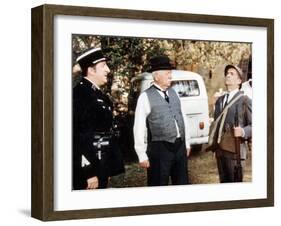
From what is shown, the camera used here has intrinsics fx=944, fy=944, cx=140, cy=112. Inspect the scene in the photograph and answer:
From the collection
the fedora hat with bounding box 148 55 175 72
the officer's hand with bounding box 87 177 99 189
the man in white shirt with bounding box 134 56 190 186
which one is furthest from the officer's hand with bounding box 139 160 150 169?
the fedora hat with bounding box 148 55 175 72

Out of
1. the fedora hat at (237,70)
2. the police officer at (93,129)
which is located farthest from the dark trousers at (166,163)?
the fedora hat at (237,70)

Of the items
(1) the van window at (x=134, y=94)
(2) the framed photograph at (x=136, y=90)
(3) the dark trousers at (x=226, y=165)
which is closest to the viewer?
(2) the framed photograph at (x=136, y=90)

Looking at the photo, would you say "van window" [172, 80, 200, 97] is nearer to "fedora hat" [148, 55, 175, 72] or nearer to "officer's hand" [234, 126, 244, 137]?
"fedora hat" [148, 55, 175, 72]

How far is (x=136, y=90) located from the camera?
8.22ft

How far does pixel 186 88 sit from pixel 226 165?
0.84ft

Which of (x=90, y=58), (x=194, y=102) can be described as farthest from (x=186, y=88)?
(x=90, y=58)

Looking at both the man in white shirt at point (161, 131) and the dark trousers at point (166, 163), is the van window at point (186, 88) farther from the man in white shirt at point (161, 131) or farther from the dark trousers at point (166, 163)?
the dark trousers at point (166, 163)

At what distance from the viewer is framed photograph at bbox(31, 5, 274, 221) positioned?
7.80 feet

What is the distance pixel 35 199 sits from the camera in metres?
2.42

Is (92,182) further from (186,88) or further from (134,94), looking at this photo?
(186,88)

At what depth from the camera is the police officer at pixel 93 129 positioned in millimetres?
2418

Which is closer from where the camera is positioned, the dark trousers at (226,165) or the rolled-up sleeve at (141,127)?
the rolled-up sleeve at (141,127)

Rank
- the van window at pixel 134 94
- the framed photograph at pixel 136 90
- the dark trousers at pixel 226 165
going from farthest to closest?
the dark trousers at pixel 226 165, the van window at pixel 134 94, the framed photograph at pixel 136 90

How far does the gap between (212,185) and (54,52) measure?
0.61 m
